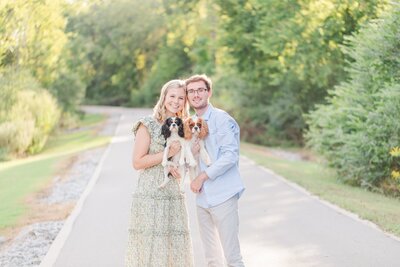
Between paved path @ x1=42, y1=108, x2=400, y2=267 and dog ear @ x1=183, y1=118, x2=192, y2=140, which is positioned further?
paved path @ x1=42, y1=108, x2=400, y2=267

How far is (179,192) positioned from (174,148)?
522mm

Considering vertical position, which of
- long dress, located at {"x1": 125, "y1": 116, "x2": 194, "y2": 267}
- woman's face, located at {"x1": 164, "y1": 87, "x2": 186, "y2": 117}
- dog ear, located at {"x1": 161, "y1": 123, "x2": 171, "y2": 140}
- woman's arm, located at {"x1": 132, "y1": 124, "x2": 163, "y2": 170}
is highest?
woman's face, located at {"x1": 164, "y1": 87, "x2": 186, "y2": 117}

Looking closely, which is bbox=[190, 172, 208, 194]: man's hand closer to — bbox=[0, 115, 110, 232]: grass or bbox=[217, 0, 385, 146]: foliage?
bbox=[0, 115, 110, 232]: grass

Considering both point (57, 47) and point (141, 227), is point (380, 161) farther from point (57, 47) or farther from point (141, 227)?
point (57, 47)

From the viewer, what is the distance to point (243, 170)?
1856 centimetres

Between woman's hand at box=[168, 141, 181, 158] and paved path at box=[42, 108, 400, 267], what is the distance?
247 cm

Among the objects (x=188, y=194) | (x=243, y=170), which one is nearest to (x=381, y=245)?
(x=188, y=194)

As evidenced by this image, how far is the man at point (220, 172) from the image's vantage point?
5.87 meters

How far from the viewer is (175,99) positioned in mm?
5895

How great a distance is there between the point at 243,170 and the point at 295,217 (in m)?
7.61

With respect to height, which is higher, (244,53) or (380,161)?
(244,53)

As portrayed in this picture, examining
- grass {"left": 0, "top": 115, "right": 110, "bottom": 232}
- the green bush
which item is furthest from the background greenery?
grass {"left": 0, "top": 115, "right": 110, "bottom": 232}

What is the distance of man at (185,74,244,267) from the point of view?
231 inches

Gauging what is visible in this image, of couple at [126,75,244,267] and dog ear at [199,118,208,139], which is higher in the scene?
dog ear at [199,118,208,139]
